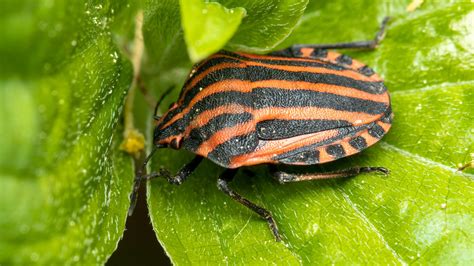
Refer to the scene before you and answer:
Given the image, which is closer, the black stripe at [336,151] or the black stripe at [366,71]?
the black stripe at [336,151]

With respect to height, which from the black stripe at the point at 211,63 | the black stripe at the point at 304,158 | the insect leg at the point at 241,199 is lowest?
the insect leg at the point at 241,199

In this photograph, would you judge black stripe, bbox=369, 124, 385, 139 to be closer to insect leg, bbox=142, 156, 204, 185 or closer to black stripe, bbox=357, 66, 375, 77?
black stripe, bbox=357, 66, 375, 77

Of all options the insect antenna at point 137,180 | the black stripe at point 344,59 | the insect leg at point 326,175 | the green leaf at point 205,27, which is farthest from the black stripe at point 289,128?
the green leaf at point 205,27

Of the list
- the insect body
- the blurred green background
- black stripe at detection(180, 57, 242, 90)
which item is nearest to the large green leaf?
the blurred green background

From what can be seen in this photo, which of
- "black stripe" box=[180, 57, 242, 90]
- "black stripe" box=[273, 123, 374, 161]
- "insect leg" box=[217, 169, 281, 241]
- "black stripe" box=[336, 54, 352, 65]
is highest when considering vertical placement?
"black stripe" box=[180, 57, 242, 90]

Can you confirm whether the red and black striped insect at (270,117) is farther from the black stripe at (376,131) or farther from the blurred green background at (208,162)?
the blurred green background at (208,162)

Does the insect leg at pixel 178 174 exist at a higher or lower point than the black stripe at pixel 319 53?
lower

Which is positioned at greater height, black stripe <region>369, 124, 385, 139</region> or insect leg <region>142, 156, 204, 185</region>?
black stripe <region>369, 124, 385, 139</region>

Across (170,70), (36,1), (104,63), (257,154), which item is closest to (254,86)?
(257,154)
